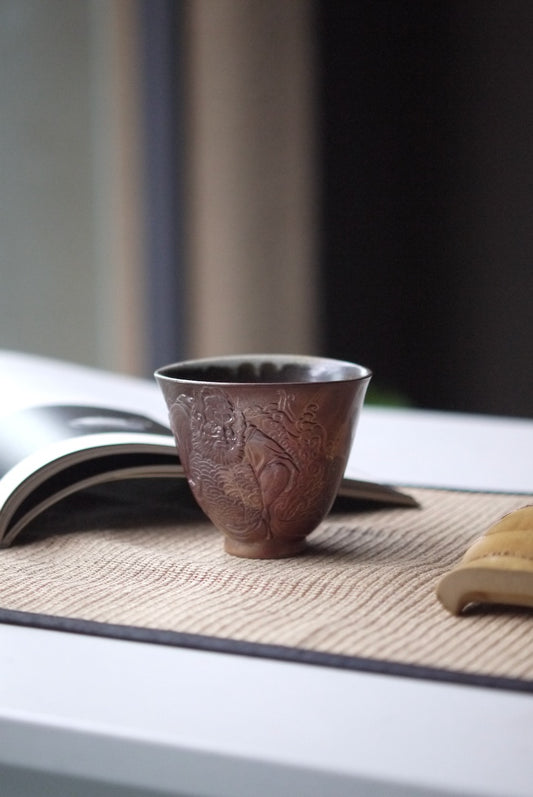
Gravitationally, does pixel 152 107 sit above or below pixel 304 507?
above

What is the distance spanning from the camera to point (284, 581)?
1.62 feet

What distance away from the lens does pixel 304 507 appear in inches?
20.5

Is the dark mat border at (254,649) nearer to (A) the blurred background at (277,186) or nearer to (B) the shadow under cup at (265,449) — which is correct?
(B) the shadow under cup at (265,449)

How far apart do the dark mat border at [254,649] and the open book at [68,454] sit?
0.40 feet

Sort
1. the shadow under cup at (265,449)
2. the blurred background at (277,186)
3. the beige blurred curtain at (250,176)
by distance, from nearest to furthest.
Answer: the shadow under cup at (265,449) → the blurred background at (277,186) → the beige blurred curtain at (250,176)

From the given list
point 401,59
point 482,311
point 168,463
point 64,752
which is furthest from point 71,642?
point 401,59

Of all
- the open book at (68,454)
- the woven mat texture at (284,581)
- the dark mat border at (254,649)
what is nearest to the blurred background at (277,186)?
the open book at (68,454)

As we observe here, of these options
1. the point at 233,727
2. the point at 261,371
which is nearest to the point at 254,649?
the point at 233,727

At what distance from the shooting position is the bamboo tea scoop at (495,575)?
0.43 meters

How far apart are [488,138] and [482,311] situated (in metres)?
0.44

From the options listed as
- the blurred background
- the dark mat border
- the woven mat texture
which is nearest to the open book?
the woven mat texture

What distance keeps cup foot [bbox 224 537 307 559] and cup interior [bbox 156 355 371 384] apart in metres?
0.09

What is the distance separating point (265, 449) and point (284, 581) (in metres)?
0.07

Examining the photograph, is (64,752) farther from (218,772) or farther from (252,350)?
A: (252,350)
